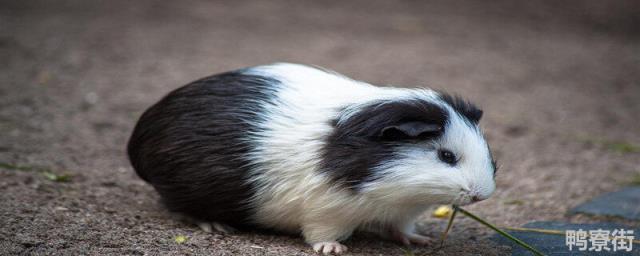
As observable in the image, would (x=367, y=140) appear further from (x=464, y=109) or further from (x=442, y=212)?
(x=442, y=212)

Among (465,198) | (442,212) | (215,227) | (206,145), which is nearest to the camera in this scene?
(465,198)

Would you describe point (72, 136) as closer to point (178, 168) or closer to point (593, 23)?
point (178, 168)

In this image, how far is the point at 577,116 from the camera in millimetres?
6996

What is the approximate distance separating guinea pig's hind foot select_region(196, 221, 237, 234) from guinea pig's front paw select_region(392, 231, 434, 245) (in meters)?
0.93

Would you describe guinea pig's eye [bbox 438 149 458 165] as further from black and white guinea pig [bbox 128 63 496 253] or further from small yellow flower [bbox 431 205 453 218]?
small yellow flower [bbox 431 205 453 218]

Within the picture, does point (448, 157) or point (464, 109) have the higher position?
point (464, 109)

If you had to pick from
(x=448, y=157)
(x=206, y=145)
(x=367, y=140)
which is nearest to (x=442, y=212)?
(x=448, y=157)

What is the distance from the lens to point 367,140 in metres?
3.34

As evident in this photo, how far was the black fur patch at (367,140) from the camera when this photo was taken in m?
3.30

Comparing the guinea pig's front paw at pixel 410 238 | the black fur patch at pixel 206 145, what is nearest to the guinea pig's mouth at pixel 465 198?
the guinea pig's front paw at pixel 410 238

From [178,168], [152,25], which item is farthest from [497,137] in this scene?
[152,25]

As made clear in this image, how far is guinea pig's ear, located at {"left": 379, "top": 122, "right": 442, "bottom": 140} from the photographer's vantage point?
3263mm

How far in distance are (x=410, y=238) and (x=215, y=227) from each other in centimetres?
112

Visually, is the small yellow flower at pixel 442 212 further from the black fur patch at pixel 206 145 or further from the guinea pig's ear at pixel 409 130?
the black fur patch at pixel 206 145
